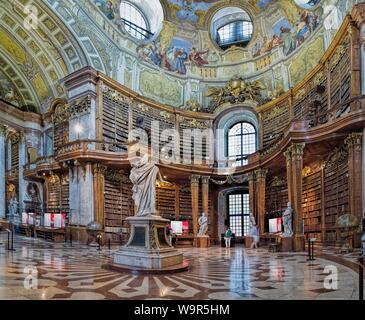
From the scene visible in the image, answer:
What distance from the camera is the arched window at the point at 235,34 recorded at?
2345cm

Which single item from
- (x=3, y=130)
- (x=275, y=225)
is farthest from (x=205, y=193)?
(x=3, y=130)

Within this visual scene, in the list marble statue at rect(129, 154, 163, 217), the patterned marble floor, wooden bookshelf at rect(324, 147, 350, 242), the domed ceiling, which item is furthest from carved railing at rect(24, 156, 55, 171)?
wooden bookshelf at rect(324, 147, 350, 242)

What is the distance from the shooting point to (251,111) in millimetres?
21859

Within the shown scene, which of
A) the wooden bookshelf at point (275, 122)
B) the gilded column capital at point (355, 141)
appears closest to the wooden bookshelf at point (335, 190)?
the gilded column capital at point (355, 141)

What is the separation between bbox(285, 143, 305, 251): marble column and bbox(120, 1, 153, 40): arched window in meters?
12.6

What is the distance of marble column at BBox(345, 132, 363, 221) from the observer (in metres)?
10.8

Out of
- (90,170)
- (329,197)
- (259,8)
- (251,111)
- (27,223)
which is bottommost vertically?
(27,223)

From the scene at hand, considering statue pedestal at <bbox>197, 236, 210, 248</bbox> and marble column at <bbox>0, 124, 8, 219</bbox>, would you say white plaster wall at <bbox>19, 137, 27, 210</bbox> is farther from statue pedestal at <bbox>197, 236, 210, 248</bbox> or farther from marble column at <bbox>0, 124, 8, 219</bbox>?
statue pedestal at <bbox>197, 236, 210, 248</bbox>

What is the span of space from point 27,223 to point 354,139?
16.2 m

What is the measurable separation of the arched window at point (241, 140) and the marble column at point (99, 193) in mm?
8790

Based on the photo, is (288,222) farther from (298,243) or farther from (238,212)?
(238,212)

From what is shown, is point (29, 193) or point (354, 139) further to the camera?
point (29, 193)
